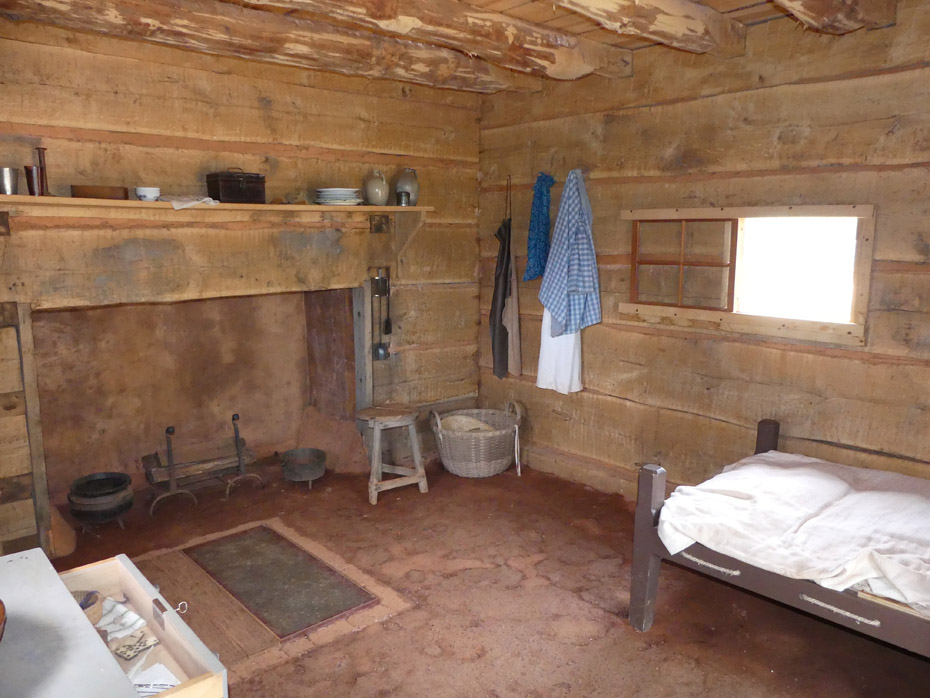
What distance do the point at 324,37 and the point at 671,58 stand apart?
6.43ft

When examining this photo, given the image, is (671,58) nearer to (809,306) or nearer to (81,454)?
(809,306)

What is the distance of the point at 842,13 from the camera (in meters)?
3.00

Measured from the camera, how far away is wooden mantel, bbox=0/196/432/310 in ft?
11.3

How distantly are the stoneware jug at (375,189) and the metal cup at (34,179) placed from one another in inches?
70.4

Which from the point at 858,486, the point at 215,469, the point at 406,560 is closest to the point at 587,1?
the point at 858,486

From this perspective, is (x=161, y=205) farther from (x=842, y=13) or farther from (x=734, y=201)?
(x=842, y=13)

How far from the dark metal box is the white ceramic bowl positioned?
33 centimetres

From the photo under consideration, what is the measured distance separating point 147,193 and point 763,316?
3.24 m

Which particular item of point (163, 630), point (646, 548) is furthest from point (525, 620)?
point (163, 630)

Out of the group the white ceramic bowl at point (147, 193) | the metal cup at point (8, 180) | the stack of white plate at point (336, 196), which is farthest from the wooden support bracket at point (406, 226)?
the metal cup at point (8, 180)

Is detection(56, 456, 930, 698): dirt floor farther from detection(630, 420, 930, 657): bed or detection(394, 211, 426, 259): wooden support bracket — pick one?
detection(394, 211, 426, 259): wooden support bracket

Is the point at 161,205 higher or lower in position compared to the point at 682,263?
higher

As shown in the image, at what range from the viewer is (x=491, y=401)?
5516 mm

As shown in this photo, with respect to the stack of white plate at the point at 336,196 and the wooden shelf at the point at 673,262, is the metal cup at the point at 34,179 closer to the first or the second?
the stack of white plate at the point at 336,196
